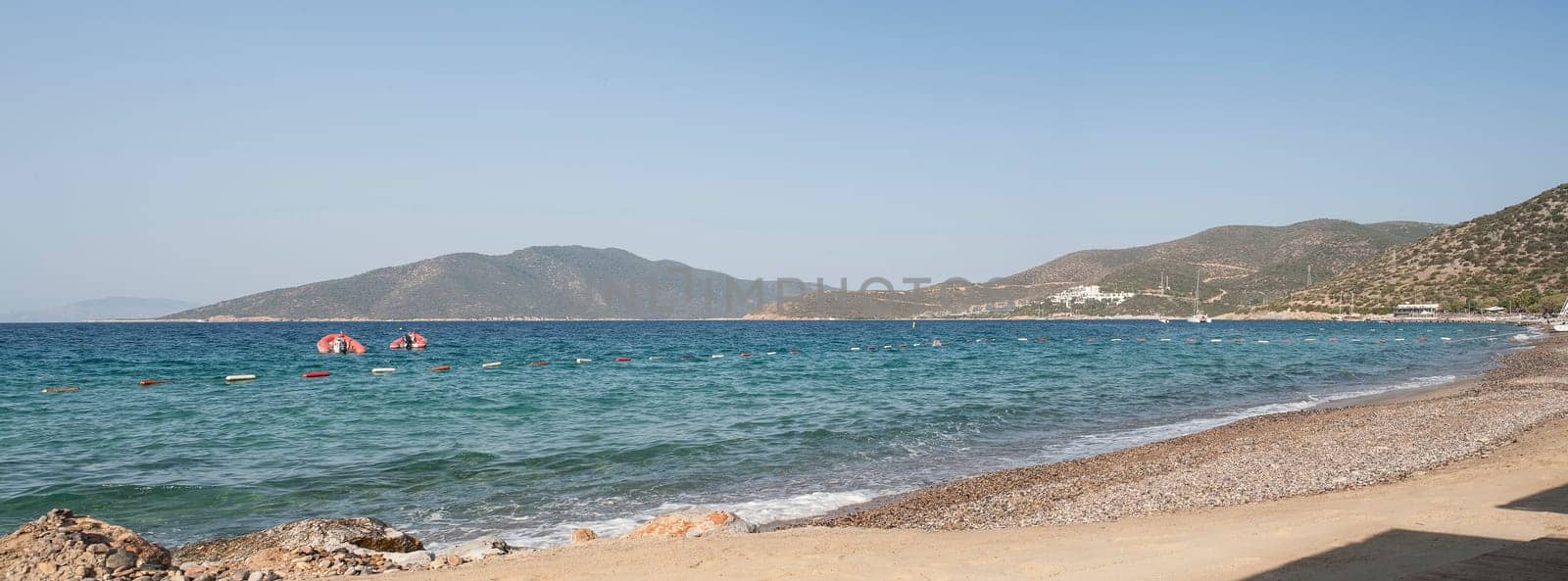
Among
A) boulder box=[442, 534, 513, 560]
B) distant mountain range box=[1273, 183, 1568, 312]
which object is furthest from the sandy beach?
distant mountain range box=[1273, 183, 1568, 312]

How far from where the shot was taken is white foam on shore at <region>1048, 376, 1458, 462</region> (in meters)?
16.8

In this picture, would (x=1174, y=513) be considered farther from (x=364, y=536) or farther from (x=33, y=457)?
(x=33, y=457)

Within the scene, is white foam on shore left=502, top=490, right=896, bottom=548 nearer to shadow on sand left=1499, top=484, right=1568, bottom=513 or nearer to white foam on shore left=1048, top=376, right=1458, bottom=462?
white foam on shore left=1048, top=376, right=1458, bottom=462

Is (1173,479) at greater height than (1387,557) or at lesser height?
lesser

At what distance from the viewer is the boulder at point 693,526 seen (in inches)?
361

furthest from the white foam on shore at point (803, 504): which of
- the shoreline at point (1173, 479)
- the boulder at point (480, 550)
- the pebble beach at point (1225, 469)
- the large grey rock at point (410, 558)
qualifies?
the large grey rock at point (410, 558)

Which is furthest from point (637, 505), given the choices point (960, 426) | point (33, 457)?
point (33, 457)

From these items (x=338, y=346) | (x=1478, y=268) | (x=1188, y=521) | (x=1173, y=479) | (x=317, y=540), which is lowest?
(x=1173, y=479)

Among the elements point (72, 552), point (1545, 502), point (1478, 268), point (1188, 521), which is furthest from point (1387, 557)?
point (1478, 268)

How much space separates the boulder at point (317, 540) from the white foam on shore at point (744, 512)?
4.77 ft

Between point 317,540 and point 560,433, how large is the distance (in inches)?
419

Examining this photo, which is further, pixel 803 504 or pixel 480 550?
pixel 803 504

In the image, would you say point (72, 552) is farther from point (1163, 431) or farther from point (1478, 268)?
point (1478, 268)

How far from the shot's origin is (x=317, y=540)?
29.3 feet
